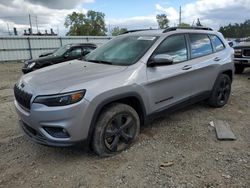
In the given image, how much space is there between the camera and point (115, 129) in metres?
3.69

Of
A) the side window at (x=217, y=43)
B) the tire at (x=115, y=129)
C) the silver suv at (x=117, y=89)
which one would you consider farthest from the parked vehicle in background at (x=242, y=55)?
the tire at (x=115, y=129)

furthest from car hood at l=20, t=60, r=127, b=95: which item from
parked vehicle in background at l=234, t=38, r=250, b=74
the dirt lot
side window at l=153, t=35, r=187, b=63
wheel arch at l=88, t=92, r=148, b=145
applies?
parked vehicle in background at l=234, t=38, r=250, b=74

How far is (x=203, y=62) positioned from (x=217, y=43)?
94 centimetres

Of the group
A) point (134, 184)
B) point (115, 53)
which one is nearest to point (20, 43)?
point (115, 53)


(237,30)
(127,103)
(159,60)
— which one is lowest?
(127,103)

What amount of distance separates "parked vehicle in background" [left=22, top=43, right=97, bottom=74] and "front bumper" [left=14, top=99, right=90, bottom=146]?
26.6 ft

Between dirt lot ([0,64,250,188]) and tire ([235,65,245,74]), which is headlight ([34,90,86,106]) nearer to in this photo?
dirt lot ([0,64,250,188])

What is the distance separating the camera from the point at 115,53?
4398mm

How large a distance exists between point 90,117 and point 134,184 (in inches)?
37.5

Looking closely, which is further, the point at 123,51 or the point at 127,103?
the point at 123,51

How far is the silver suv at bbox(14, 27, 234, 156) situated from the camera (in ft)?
10.4

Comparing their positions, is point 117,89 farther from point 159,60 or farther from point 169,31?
point 169,31

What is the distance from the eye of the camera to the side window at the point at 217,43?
552cm

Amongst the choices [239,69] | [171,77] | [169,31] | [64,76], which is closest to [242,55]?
[239,69]
